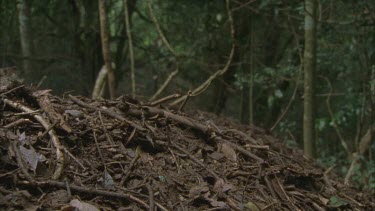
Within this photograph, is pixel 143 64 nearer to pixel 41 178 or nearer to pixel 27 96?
pixel 27 96

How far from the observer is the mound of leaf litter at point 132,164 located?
2.96m

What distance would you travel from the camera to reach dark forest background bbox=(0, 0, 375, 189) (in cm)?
753

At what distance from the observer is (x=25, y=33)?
830 centimetres

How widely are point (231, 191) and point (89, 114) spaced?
3.75 ft

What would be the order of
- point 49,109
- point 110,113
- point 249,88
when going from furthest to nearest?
point 249,88 < point 110,113 < point 49,109

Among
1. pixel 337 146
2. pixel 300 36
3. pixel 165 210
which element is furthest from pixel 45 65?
pixel 165 210

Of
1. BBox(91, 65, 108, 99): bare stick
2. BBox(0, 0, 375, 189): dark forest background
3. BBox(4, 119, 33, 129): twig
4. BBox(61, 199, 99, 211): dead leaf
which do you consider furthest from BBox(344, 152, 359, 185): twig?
BBox(61, 199, 99, 211): dead leaf

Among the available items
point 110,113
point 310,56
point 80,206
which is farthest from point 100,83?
point 80,206

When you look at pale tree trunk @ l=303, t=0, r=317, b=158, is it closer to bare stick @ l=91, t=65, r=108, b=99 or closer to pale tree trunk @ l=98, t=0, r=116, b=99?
pale tree trunk @ l=98, t=0, r=116, b=99

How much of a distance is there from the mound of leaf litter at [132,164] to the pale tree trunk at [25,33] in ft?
14.3

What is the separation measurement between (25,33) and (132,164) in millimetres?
5510

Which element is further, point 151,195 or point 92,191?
point 151,195

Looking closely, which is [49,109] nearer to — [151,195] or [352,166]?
[151,195]

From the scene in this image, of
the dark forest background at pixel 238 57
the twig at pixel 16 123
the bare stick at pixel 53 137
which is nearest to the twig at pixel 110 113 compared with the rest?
the bare stick at pixel 53 137
